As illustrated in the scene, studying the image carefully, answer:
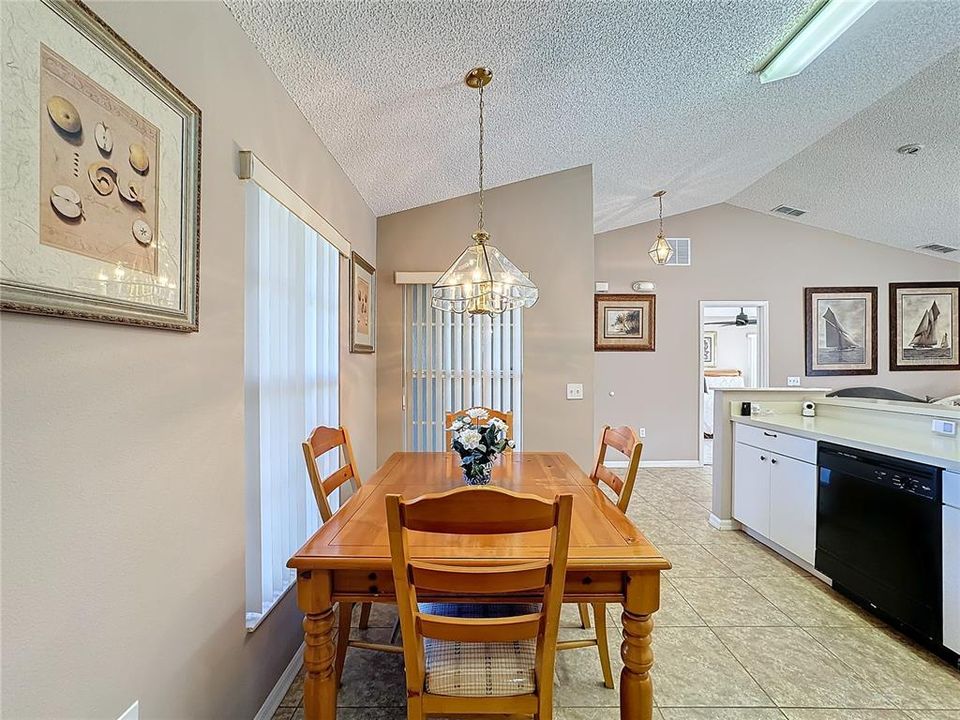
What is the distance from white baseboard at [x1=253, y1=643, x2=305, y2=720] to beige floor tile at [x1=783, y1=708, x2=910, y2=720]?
76.6 inches

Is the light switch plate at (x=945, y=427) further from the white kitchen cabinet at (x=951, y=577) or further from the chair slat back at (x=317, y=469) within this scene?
the chair slat back at (x=317, y=469)

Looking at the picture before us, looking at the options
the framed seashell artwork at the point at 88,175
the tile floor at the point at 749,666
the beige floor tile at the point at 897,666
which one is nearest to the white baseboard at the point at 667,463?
the tile floor at the point at 749,666

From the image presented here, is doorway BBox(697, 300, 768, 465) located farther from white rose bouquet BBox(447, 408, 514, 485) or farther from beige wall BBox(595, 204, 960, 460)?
white rose bouquet BBox(447, 408, 514, 485)

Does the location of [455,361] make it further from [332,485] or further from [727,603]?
[727,603]

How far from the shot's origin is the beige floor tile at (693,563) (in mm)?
2851

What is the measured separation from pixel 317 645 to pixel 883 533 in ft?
8.90

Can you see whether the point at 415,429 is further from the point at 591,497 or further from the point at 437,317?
the point at 591,497

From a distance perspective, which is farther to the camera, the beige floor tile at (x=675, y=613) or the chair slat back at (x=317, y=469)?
the beige floor tile at (x=675, y=613)

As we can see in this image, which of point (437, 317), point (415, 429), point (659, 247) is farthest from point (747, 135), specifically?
Result: point (415, 429)

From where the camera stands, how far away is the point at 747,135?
3441mm

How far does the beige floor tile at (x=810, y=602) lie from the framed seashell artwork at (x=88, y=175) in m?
3.15

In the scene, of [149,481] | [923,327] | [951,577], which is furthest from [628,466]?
[923,327]

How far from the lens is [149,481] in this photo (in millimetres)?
1072

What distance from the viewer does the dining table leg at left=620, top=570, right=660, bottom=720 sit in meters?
1.24
